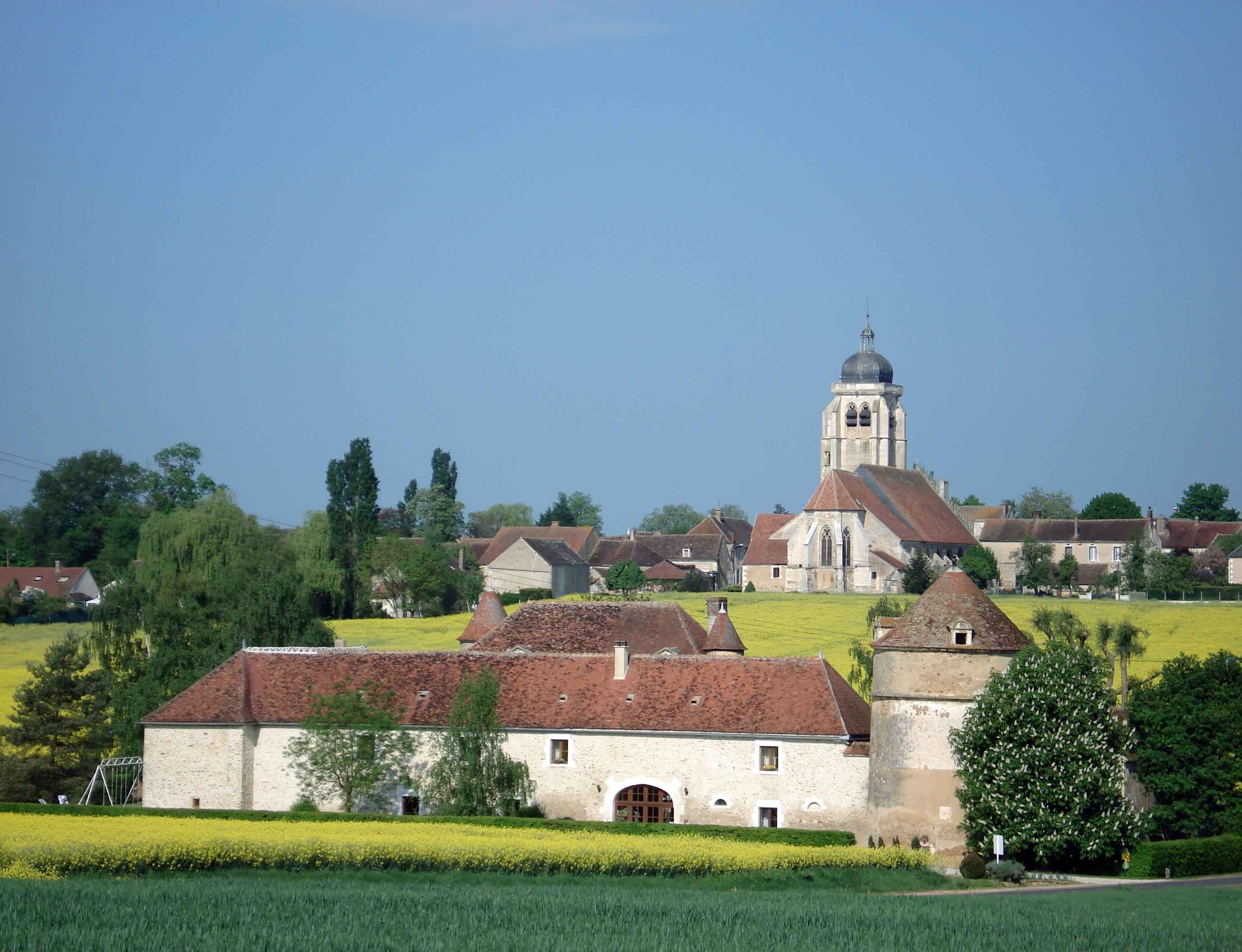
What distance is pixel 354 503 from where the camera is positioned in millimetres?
106812

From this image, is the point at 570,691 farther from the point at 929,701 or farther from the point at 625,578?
the point at 625,578

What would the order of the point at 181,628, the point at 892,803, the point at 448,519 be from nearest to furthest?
the point at 892,803, the point at 181,628, the point at 448,519

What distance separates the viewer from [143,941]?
26422 millimetres

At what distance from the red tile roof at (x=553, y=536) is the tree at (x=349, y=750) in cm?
8396

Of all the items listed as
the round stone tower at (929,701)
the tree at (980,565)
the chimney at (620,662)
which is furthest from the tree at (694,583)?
the round stone tower at (929,701)

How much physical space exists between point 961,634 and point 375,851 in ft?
58.2

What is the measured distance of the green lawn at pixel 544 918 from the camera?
27.3 metres

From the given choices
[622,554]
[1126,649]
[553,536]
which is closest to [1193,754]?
[1126,649]

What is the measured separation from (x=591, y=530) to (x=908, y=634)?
9958 cm

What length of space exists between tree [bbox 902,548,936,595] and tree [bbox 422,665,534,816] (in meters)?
57.6

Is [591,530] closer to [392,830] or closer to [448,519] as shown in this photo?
[448,519]

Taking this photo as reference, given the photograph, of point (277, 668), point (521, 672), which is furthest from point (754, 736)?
point (277, 668)

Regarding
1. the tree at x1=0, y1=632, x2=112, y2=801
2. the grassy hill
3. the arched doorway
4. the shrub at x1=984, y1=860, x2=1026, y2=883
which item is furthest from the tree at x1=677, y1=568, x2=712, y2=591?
the shrub at x1=984, y1=860, x2=1026, y2=883

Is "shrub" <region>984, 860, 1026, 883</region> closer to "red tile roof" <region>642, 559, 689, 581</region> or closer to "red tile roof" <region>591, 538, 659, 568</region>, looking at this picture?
"red tile roof" <region>642, 559, 689, 581</region>
